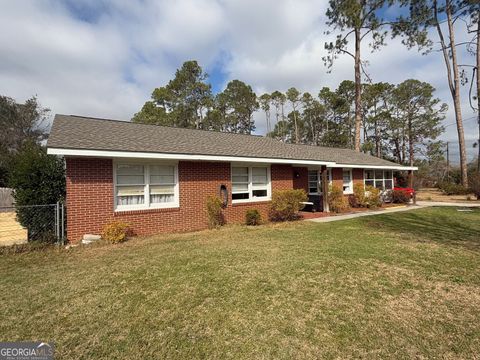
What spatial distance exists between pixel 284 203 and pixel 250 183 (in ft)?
5.87

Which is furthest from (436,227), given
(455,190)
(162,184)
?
(455,190)

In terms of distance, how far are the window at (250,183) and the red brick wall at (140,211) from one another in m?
0.44

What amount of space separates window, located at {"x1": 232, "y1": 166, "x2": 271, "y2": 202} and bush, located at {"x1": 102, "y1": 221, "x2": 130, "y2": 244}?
4775 mm

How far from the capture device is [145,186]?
909 centimetres

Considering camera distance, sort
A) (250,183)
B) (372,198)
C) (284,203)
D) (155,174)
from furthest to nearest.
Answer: (372,198) < (250,183) < (284,203) < (155,174)

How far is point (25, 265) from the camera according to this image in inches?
234

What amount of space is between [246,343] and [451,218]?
44.8 ft

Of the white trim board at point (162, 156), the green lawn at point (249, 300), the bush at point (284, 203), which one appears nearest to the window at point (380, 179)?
the white trim board at point (162, 156)

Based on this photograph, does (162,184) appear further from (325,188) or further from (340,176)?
(340,176)

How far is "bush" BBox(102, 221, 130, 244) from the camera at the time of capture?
7.83m

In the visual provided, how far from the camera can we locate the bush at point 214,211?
33.0 ft

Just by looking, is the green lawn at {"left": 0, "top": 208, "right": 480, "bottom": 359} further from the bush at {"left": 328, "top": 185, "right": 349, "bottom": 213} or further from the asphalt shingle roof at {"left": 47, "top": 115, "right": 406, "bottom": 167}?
the bush at {"left": 328, "top": 185, "right": 349, "bottom": 213}

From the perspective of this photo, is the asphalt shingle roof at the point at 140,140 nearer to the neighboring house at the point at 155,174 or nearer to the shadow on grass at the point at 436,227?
the neighboring house at the point at 155,174

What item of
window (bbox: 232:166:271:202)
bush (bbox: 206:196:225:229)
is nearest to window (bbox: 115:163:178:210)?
bush (bbox: 206:196:225:229)
